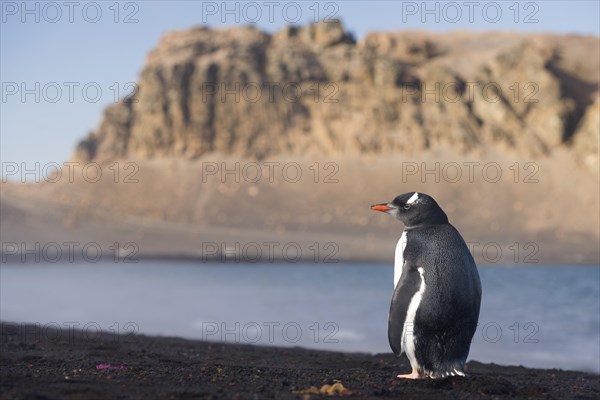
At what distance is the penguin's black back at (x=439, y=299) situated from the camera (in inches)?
285

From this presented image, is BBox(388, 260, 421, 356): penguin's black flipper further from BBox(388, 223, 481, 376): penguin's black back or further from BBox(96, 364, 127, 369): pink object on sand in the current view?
BBox(96, 364, 127, 369): pink object on sand

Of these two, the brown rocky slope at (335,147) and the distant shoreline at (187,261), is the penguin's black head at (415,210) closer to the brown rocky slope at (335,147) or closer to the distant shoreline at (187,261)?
the distant shoreline at (187,261)

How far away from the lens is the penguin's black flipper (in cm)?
732

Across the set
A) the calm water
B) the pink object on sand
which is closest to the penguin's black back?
the pink object on sand

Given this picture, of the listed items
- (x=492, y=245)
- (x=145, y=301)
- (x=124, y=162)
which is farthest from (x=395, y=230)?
(x=145, y=301)

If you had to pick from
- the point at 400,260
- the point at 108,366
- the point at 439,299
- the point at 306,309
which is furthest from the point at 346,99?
the point at 439,299

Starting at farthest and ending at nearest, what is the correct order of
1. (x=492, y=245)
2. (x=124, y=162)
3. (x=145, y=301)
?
(x=124, y=162)
(x=492, y=245)
(x=145, y=301)

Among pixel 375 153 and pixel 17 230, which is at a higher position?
pixel 375 153

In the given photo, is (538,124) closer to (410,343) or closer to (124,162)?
(124,162)

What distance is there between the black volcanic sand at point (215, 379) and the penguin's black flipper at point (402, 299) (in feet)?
1.31

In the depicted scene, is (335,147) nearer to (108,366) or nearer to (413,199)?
(413,199)

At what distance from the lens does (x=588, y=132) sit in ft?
253

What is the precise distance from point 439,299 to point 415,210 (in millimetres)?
913

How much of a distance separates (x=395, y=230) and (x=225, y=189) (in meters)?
20.0
